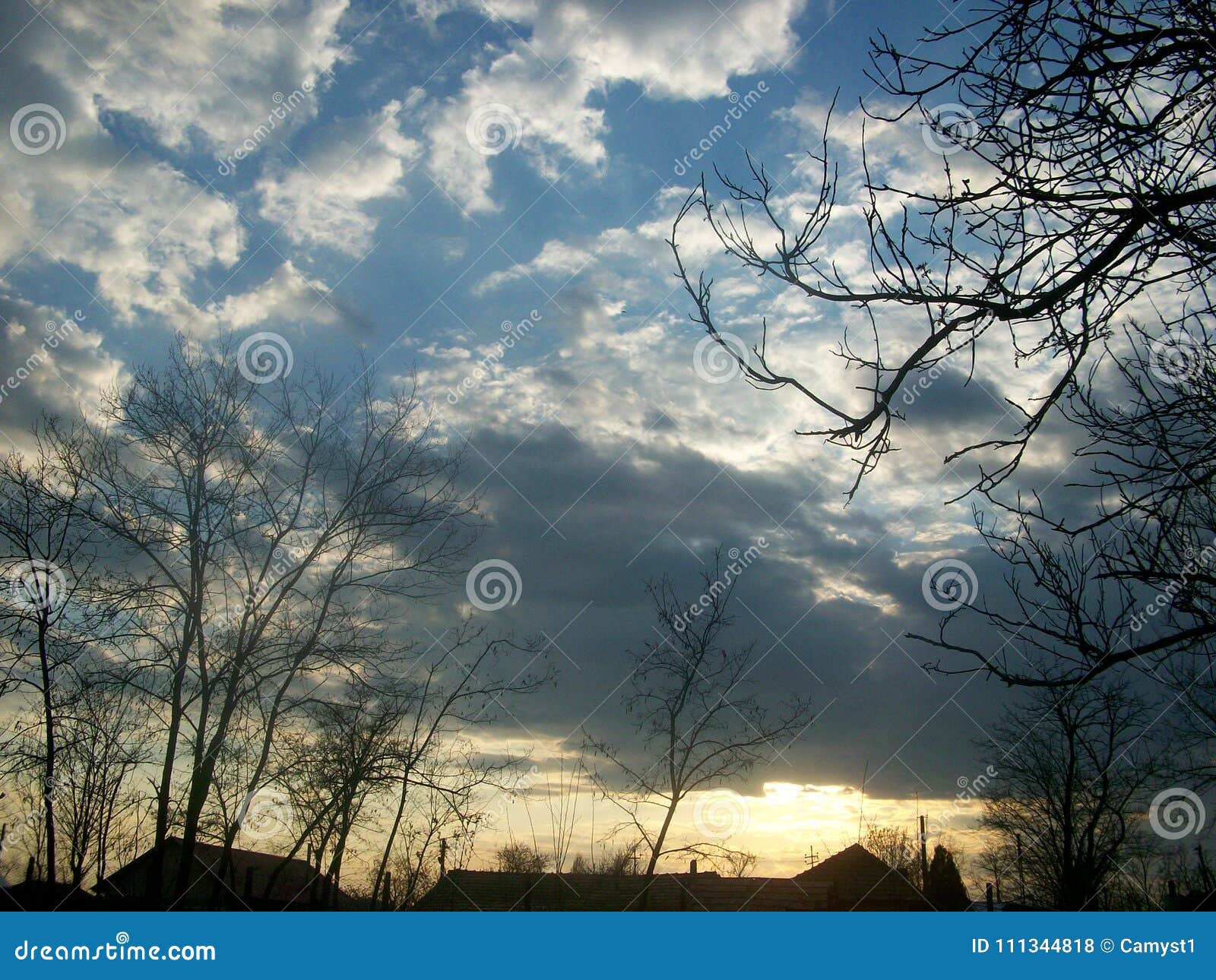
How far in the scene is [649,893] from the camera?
11305 mm

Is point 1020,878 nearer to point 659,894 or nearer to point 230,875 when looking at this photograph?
point 659,894

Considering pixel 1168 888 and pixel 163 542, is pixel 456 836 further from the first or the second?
pixel 1168 888

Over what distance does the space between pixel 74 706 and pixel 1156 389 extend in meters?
14.5

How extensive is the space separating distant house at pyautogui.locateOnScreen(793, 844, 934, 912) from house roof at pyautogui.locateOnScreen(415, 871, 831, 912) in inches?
20.0

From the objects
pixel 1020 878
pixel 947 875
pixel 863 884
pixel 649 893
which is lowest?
pixel 947 875

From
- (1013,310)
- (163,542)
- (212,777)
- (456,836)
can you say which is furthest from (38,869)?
(1013,310)

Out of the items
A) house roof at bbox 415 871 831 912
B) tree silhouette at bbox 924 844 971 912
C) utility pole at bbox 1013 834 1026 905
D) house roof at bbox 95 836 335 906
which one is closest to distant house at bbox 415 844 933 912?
Result: house roof at bbox 415 871 831 912

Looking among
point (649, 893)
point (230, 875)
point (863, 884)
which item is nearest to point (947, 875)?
point (863, 884)

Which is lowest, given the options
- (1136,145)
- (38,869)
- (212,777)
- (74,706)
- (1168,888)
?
(1168,888)

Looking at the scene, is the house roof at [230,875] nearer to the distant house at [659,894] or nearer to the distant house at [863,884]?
the distant house at [659,894]

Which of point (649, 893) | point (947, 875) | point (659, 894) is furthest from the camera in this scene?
point (947, 875)

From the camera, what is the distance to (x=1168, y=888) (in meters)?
22.5

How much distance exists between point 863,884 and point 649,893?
12414mm

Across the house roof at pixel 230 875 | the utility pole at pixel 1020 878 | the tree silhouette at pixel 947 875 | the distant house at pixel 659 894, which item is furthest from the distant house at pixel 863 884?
the tree silhouette at pixel 947 875
